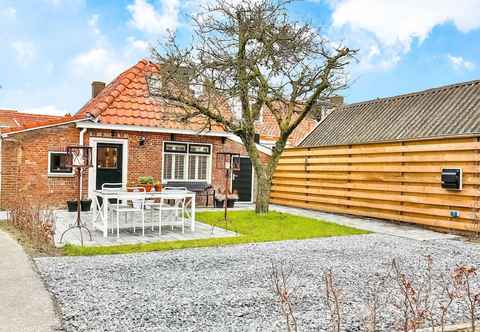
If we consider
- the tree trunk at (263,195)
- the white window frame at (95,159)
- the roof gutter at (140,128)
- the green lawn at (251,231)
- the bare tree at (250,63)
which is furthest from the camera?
the white window frame at (95,159)

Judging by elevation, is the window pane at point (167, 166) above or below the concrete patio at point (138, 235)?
above

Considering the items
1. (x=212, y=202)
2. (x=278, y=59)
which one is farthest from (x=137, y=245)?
(x=212, y=202)

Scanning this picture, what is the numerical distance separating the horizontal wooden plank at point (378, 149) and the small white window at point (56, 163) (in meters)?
7.43

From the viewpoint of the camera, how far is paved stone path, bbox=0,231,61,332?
3520mm

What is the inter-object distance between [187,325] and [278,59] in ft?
27.9

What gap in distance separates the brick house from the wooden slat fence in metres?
3.23

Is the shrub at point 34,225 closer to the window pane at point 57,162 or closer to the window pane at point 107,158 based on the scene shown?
the window pane at point 57,162

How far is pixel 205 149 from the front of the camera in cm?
1526

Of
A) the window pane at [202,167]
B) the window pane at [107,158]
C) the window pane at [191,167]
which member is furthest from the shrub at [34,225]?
the window pane at [202,167]

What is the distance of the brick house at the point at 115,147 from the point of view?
1238 centimetres

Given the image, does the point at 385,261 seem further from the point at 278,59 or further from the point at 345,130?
the point at 345,130

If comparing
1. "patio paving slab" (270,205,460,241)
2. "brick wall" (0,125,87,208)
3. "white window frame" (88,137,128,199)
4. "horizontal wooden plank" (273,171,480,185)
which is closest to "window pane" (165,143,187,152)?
"white window frame" (88,137,128,199)

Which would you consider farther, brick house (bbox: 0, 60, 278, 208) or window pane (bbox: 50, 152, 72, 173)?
window pane (bbox: 50, 152, 72, 173)

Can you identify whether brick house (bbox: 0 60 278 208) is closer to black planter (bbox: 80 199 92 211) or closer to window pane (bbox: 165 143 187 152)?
window pane (bbox: 165 143 187 152)
